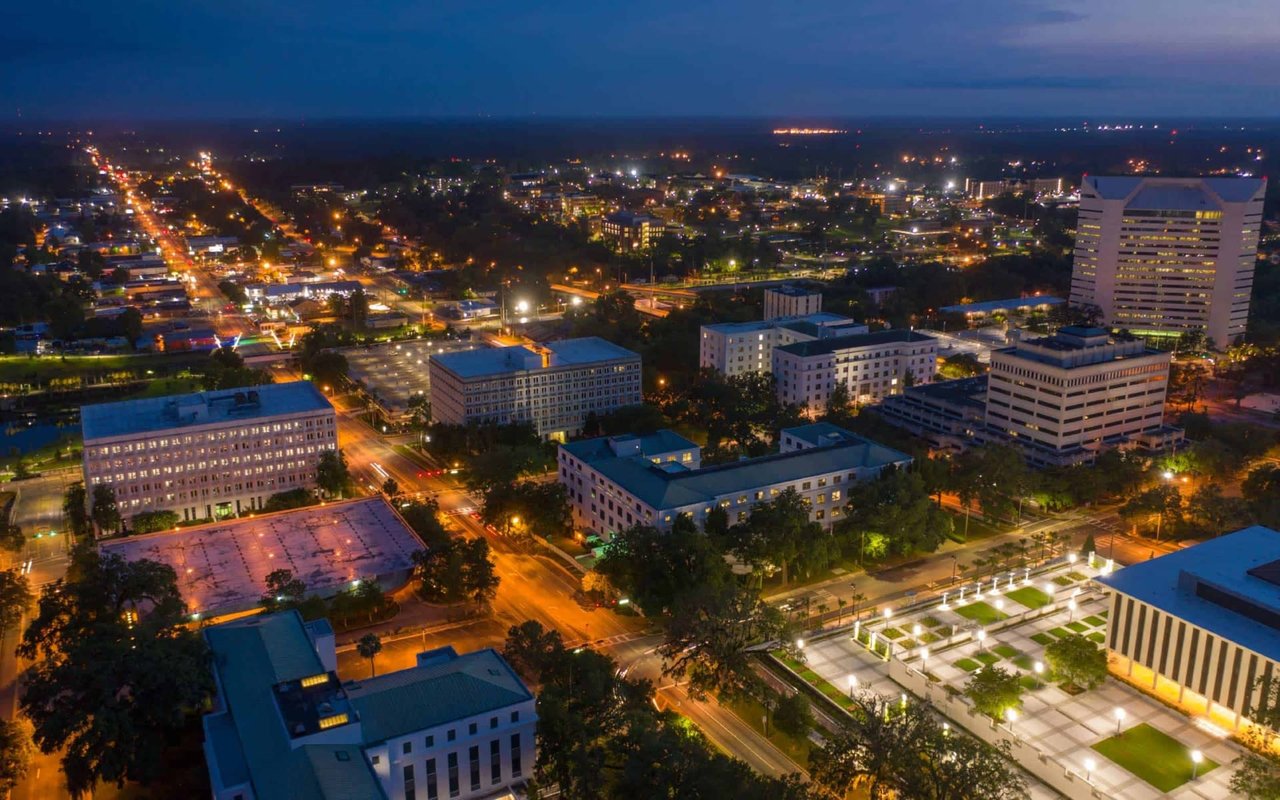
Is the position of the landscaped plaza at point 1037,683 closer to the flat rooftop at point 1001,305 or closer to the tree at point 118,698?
the tree at point 118,698

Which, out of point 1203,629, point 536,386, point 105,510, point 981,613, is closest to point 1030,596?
point 981,613

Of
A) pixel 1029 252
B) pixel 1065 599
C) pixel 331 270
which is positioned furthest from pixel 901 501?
pixel 331 270

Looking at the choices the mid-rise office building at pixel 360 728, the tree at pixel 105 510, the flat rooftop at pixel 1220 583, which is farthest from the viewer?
the tree at pixel 105 510

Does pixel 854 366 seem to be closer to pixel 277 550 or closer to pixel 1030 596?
pixel 1030 596

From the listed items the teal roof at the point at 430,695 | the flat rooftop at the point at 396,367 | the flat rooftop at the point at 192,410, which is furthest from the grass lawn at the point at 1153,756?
the flat rooftop at the point at 396,367

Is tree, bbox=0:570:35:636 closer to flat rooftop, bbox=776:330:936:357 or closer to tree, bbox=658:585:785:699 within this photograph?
tree, bbox=658:585:785:699

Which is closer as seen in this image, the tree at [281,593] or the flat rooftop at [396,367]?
the tree at [281,593]

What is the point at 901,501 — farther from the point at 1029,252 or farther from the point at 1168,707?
the point at 1029,252

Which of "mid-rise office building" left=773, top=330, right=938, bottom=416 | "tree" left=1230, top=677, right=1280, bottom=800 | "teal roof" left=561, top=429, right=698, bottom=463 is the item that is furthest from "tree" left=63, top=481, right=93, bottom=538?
"tree" left=1230, top=677, right=1280, bottom=800
